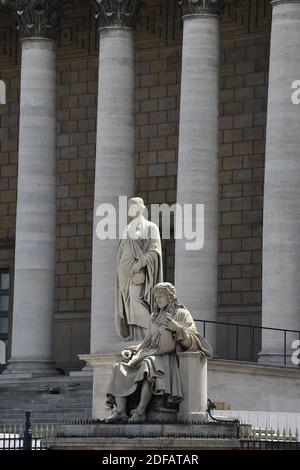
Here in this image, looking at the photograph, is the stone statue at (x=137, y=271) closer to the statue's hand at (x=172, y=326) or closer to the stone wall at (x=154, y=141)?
the statue's hand at (x=172, y=326)

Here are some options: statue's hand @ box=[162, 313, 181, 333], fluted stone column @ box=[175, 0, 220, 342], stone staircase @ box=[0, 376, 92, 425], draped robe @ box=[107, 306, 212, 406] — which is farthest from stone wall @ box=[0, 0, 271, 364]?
statue's hand @ box=[162, 313, 181, 333]

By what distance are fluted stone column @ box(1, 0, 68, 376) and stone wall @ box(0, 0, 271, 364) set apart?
6670mm

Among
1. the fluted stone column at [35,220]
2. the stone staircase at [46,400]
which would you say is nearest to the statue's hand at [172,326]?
the stone staircase at [46,400]

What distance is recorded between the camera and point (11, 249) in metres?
72.0

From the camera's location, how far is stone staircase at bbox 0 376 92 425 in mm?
55344

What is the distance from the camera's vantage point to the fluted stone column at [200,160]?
191 ft

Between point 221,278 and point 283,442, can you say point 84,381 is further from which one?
point 283,442

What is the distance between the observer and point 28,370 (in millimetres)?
62156

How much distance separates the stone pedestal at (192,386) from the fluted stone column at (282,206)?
2091cm

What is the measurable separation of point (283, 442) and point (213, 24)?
2821 cm

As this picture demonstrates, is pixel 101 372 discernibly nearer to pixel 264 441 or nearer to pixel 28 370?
pixel 28 370

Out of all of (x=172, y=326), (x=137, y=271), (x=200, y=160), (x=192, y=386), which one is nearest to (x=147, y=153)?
(x=200, y=160)

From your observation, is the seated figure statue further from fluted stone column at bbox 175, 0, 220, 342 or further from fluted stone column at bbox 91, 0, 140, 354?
fluted stone column at bbox 91, 0, 140, 354
